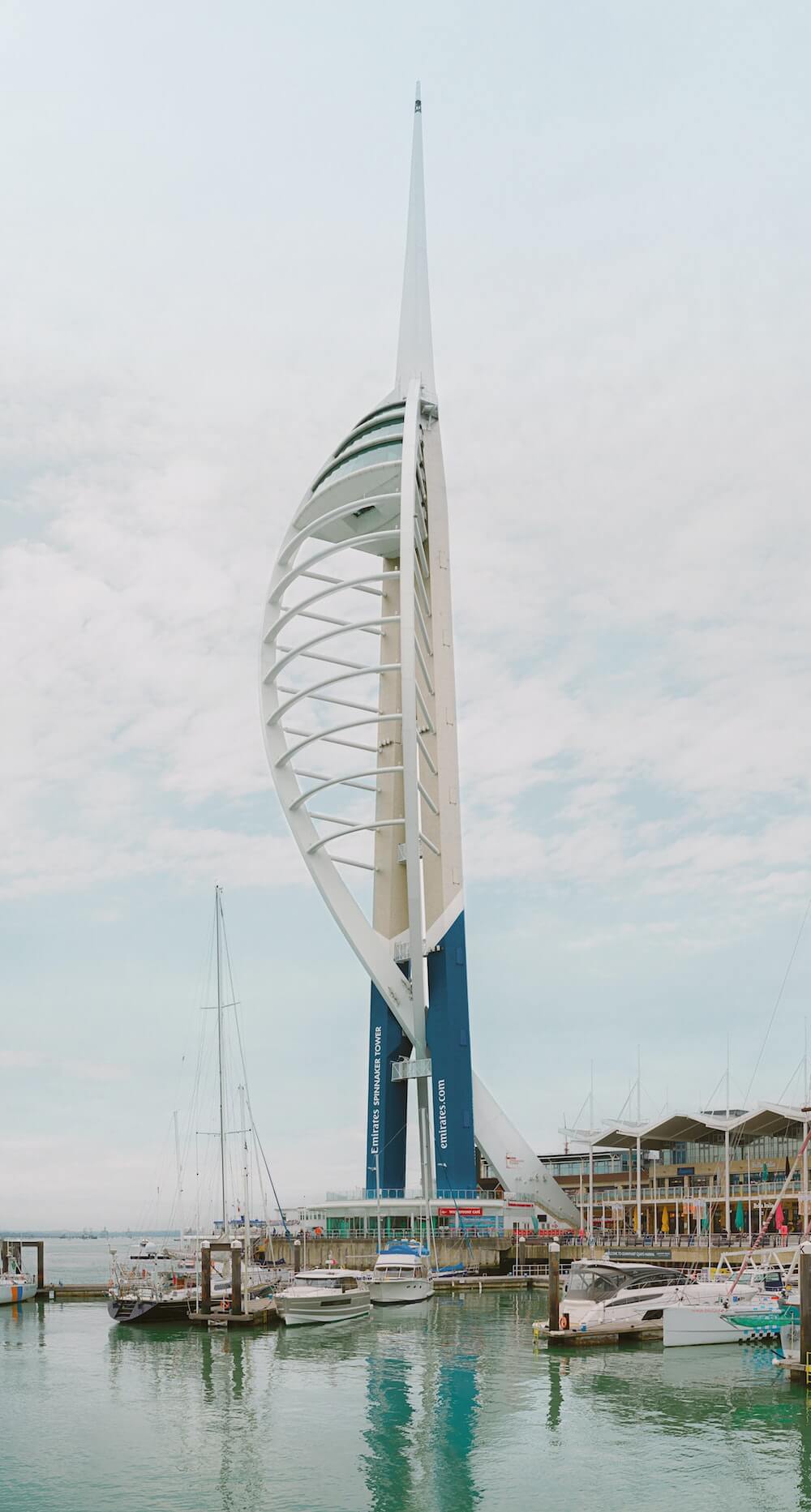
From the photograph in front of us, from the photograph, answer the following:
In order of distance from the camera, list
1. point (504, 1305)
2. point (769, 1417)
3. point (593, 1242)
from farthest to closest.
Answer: point (593, 1242), point (504, 1305), point (769, 1417)

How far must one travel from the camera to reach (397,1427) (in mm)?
23188

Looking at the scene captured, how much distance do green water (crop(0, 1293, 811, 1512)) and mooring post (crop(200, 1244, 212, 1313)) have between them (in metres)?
3.12

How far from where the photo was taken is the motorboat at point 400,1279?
4119 cm

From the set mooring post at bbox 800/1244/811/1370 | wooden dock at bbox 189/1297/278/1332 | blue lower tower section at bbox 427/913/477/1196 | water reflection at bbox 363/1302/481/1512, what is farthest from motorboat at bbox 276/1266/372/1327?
blue lower tower section at bbox 427/913/477/1196

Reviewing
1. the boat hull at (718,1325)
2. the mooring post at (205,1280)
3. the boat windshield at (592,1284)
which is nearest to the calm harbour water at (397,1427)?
the boat hull at (718,1325)

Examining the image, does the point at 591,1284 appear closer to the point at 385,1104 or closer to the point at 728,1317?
the point at 728,1317

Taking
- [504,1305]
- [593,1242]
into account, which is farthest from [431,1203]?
[504,1305]

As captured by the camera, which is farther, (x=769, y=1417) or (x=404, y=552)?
(x=404, y=552)

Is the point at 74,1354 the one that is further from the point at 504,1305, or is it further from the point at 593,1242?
the point at 593,1242

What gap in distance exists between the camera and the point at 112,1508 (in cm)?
1862

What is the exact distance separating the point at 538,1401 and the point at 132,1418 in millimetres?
7064

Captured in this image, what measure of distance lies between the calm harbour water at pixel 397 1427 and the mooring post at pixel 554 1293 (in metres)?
0.96

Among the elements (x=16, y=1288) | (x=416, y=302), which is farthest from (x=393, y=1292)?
(x=416, y=302)

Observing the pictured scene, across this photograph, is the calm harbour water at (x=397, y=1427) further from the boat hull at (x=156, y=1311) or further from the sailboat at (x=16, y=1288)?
the sailboat at (x=16, y=1288)
